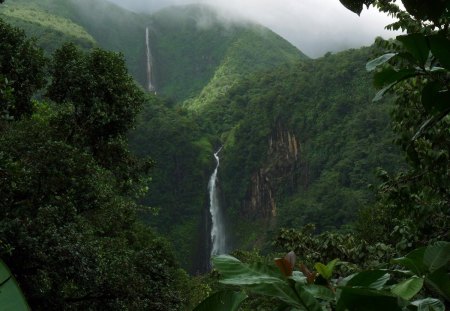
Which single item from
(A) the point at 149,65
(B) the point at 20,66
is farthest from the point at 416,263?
(A) the point at 149,65

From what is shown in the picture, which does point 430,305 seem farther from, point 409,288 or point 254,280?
point 254,280

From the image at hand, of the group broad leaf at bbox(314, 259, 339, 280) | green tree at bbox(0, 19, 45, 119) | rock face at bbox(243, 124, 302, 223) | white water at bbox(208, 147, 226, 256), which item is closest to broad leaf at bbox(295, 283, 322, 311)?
broad leaf at bbox(314, 259, 339, 280)

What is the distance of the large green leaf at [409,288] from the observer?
0.55m

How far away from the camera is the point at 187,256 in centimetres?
5794

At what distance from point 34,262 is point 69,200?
3.52ft

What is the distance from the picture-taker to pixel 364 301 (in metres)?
0.51

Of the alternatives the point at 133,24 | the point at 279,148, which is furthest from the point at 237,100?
the point at 133,24

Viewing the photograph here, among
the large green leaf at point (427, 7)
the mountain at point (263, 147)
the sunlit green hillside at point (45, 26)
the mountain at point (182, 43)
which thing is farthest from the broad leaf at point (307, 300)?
the mountain at point (182, 43)

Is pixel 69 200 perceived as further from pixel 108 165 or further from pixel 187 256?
pixel 187 256

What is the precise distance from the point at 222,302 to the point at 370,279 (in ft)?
0.64

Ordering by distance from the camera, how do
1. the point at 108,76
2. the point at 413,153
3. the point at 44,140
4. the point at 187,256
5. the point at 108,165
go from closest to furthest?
the point at 413,153, the point at 44,140, the point at 108,76, the point at 108,165, the point at 187,256

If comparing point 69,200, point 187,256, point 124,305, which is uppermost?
point 69,200

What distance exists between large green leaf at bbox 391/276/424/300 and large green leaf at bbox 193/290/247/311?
0.19 meters

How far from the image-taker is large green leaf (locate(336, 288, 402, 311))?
51 cm
